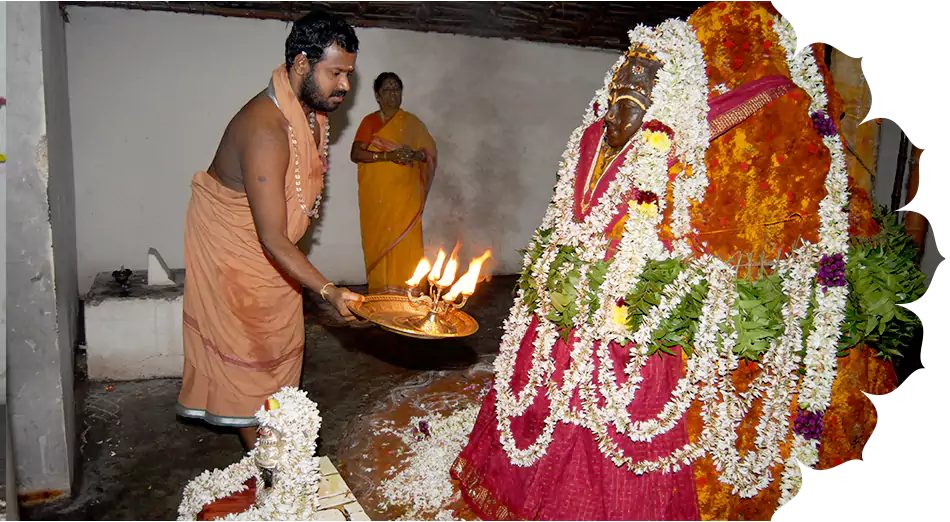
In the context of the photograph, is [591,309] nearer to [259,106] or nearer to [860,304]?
[860,304]

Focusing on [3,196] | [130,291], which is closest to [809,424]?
[3,196]

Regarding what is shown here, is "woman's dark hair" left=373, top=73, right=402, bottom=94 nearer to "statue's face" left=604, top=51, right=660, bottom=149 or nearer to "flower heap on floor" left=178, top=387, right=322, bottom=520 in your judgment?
"statue's face" left=604, top=51, right=660, bottom=149

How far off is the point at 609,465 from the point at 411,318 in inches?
45.1

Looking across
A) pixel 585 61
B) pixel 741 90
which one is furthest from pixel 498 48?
pixel 741 90

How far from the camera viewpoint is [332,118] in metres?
7.58

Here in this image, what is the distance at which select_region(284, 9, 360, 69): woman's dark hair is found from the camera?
3172mm

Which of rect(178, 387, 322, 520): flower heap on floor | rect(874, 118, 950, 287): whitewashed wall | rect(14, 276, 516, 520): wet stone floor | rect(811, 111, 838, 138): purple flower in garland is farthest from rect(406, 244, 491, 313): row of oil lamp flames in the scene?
rect(874, 118, 950, 287): whitewashed wall

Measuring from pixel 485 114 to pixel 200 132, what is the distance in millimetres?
3358

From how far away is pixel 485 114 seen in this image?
27.6 ft

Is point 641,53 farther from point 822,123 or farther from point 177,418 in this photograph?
point 177,418

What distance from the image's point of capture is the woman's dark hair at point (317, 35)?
3.17 metres

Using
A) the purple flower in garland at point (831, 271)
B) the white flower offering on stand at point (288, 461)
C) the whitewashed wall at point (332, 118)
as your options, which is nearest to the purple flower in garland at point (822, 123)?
the purple flower in garland at point (831, 271)

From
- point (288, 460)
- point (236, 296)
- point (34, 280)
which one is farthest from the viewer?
point (236, 296)

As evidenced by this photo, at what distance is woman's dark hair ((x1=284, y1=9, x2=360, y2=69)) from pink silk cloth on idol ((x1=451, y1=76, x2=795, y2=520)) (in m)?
1.43
